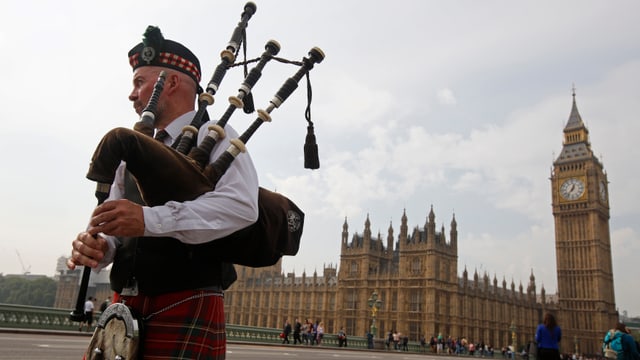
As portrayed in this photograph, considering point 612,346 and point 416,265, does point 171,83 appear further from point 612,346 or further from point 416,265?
point 416,265

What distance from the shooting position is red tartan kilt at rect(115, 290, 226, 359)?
178cm

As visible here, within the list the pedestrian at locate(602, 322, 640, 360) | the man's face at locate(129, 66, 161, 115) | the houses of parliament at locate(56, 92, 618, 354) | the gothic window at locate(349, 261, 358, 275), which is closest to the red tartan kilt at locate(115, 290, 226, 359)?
the man's face at locate(129, 66, 161, 115)

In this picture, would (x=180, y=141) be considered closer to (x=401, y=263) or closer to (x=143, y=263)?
(x=143, y=263)

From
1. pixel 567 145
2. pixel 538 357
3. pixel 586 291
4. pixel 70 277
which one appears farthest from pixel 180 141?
pixel 70 277

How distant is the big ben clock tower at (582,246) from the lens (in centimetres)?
6309

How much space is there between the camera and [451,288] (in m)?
49.3

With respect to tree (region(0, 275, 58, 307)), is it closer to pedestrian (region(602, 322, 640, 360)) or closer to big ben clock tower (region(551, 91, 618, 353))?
big ben clock tower (region(551, 91, 618, 353))

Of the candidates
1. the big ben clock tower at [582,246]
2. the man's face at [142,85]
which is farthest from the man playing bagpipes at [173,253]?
the big ben clock tower at [582,246]

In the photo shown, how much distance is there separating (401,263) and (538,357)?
42225 millimetres

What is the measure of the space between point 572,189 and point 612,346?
66654 mm

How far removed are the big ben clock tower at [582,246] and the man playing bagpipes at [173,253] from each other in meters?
70.0

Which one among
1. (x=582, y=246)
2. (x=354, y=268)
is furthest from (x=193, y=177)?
(x=582, y=246)

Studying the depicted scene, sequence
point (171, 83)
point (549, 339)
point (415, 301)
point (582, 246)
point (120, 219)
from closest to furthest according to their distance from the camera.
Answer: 1. point (120, 219)
2. point (171, 83)
3. point (549, 339)
4. point (415, 301)
5. point (582, 246)

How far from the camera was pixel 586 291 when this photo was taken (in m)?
64.9
